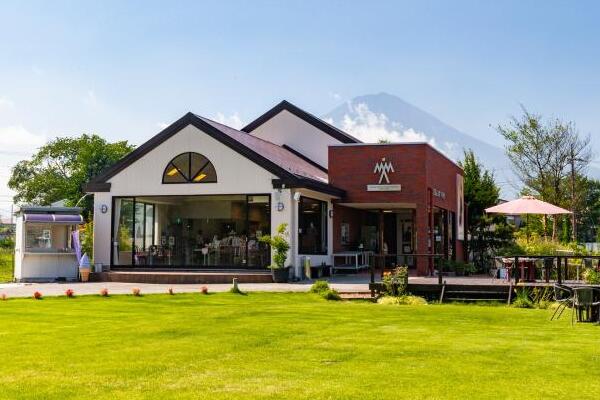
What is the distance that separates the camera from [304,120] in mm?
32875

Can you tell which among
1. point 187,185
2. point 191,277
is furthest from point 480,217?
point 191,277

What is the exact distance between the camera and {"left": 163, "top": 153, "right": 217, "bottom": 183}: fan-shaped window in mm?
26062

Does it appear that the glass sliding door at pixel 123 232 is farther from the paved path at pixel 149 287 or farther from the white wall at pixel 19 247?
the white wall at pixel 19 247

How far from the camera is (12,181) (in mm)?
72188

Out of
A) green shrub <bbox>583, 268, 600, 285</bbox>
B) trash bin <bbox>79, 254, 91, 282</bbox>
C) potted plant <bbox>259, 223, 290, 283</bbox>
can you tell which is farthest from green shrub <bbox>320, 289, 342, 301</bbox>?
trash bin <bbox>79, 254, 91, 282</bbox>

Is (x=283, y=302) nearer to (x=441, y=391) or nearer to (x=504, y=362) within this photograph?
(x=504, y=362)

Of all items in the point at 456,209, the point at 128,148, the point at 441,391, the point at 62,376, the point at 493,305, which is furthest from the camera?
the point at 128,148

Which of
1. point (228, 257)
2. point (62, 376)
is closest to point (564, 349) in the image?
point (62, 376)

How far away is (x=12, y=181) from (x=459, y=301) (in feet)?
202

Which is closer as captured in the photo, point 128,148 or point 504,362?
point 504,362

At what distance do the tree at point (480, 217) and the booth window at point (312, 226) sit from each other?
360 inches

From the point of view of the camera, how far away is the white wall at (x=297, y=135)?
1276 inches

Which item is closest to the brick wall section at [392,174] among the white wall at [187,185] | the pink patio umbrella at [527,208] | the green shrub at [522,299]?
the pink patio umbrella at [527,208]

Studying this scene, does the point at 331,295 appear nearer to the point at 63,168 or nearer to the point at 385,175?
the point at 385,175
